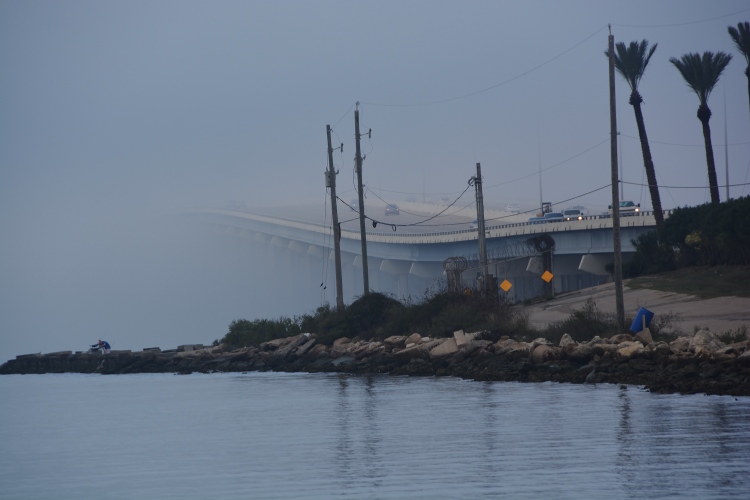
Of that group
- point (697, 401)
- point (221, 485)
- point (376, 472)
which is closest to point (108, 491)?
point (221, 485)

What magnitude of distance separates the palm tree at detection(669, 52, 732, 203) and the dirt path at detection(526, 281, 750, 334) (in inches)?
452

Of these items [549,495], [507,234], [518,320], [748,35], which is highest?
[748,35]

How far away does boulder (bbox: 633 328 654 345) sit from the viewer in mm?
30281

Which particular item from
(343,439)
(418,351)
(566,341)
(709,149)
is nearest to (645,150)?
(709,149)

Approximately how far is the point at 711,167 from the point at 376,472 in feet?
163

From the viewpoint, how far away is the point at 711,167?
60875mm

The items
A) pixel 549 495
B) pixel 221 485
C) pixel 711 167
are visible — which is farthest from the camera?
pixel 711 167

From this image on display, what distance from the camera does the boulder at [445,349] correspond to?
37250 mm

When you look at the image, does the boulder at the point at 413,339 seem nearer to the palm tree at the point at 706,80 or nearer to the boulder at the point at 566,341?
the boulder at the point at 566,341

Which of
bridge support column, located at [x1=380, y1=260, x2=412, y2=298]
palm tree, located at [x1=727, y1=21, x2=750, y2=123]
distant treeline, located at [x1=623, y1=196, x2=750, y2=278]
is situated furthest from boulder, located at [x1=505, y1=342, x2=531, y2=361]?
bridge support column, located at [x1=380, y1=260, x2=412, y2=298]

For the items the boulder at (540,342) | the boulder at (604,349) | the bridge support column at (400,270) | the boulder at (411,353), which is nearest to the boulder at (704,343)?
the boulder at (604,349)

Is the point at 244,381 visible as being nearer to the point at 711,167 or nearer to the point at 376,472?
the point at 376,472

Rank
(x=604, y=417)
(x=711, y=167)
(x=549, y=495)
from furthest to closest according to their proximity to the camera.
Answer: (x=711, y=167) < (x=604, y=417) < (x=549, y=495)

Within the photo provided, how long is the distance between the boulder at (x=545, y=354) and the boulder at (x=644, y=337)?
247cm
